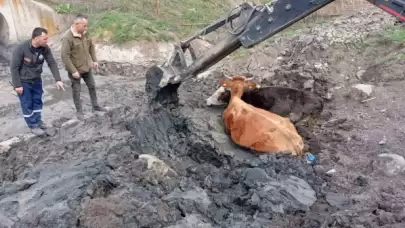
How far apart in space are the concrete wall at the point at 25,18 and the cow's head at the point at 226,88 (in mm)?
7670

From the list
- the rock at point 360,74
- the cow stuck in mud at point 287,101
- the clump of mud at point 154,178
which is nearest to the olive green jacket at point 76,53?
the clump of mud at point 154,178

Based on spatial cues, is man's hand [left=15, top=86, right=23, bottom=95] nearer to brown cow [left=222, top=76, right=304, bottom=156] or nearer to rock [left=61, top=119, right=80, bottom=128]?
rock [left=61, top=119, right=80, bottom=128]

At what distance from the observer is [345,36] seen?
9.84 metres

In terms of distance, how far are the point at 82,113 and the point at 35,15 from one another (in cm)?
678

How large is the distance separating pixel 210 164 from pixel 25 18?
9561mm

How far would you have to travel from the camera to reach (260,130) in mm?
6141

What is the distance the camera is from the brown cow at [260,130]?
19.9 feet

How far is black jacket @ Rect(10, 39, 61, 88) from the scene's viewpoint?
22.7ft

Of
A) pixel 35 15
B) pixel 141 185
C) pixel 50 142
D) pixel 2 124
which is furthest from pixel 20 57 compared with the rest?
pixel 35 15

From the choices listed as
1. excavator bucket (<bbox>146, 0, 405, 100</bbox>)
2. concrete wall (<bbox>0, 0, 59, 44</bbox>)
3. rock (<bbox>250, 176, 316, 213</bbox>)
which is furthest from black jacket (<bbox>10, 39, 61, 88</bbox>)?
concrete wall (<bbox>0, 0, 59, 44</bbox>)

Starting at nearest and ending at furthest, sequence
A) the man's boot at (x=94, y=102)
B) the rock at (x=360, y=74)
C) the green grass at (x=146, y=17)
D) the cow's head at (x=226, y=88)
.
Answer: the cow's head at (x=226, y=88) < the man's boot at (x=94, y=102) < the rock at (x=360, y=74) < the green grass at (x=146, y=17)

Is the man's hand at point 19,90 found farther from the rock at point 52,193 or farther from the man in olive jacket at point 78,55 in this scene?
the rock at point 52,193

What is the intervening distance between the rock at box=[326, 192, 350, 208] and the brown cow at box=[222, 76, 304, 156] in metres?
0.94

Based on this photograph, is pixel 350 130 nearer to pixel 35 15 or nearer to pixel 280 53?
pixel 280 53
